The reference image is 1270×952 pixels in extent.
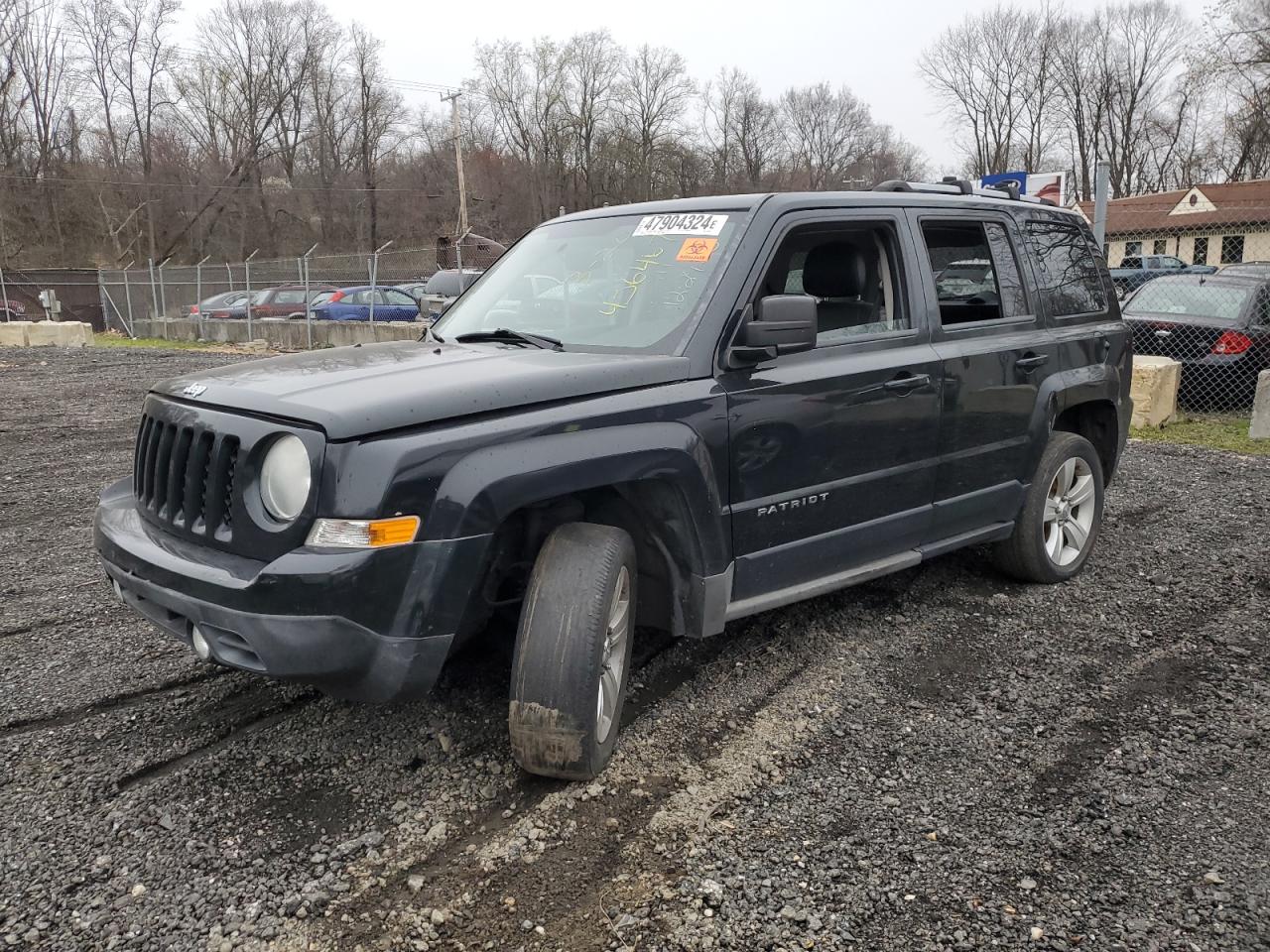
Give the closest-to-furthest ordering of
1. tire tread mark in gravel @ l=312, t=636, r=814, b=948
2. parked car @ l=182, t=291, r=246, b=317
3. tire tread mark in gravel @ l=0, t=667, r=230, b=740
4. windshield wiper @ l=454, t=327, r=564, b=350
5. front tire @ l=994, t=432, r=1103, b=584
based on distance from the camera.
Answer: tire tread mark in gravel @ l=312, t=636, r=814, b=948, tire tread mark in gravel @ l=0, t=667, r=230, b=740, windshield wiper @ l=454, t=327, r=564, b=350, front tire @ l=994, t=432, r=1103, b=584, parked car @ l=182, t=291, r=246, b=317

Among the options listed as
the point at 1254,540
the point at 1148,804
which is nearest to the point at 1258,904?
the point at 1148,804

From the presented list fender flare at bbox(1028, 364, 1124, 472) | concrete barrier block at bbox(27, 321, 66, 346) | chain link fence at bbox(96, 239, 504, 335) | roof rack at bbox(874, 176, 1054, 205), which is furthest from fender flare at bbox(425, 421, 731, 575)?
concrete barrier block at bbox(27, 321, 66, 346)

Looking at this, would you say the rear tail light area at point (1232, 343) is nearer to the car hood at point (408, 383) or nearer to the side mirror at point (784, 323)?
the side mirror at point (784, 323)

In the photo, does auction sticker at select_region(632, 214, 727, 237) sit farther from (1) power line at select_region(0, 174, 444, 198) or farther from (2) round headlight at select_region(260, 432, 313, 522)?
(1) power line at select_region(0, 174, 444, 198)

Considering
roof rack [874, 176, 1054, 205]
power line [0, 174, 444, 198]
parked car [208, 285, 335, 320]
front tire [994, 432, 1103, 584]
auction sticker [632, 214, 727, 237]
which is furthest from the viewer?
power line [0, 174, 444, 198]

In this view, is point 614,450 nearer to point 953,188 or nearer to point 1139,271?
point 953,188

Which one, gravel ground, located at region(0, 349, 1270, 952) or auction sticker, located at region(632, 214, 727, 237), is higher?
auction sticker, located at region(632, 214, 727, 237)

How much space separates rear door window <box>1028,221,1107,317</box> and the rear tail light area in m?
6.19

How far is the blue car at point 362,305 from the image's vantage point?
23.7 m

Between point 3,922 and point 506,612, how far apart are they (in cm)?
169

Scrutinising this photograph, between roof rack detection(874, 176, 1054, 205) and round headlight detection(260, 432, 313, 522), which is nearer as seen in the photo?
round headlight detection(260, 432, 313, 522)

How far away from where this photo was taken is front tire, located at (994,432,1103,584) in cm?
489

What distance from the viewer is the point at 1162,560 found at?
18.3 feet

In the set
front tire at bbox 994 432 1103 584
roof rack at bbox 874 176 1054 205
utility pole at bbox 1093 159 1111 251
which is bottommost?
front tire at bbox 994 432 1103 584
